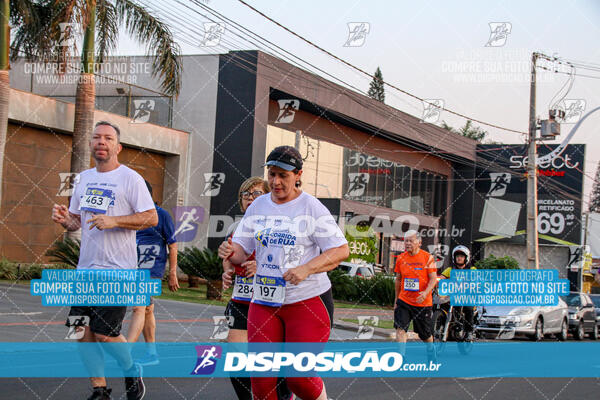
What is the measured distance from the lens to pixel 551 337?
20.3m

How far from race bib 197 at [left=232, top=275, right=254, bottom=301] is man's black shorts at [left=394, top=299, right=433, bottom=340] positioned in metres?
4.82

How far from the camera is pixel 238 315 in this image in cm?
589

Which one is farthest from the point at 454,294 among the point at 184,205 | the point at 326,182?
the point at 326,182

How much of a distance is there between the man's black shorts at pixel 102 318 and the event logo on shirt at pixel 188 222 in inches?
897

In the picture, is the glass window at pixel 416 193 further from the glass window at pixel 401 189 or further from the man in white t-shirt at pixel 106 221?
the man in white t-shirt at pixel 106 221

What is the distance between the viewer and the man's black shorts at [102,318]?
5.46m

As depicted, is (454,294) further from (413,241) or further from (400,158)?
(400,158)

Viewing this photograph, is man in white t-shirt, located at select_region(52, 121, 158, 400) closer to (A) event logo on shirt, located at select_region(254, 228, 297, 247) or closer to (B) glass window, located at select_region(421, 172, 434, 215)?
(A) event logo on shirt, located at select_region(254, 228, 297, 247)

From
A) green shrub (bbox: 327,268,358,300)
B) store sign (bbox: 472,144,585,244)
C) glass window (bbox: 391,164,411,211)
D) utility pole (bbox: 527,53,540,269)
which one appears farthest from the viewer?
store sign (bbox: 472,144,585,244)

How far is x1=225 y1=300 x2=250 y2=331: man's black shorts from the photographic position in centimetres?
586

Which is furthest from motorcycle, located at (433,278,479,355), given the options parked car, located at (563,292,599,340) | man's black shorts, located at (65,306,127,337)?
parked car, located at (563,292,599,340)

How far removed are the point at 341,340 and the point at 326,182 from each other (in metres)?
22.6

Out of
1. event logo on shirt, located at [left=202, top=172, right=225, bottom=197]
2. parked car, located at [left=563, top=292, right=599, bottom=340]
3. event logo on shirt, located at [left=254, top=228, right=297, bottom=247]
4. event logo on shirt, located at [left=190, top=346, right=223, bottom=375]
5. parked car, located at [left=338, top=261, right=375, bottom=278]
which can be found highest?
event logo on shirt, located at [left=202, top=172, right=225, bottom=197]

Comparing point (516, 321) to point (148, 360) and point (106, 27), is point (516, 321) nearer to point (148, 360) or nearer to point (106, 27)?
point (148, 360)
